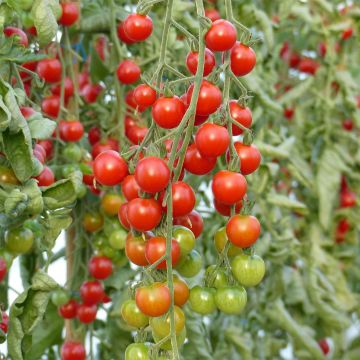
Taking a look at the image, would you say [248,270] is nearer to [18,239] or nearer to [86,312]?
[18,239]

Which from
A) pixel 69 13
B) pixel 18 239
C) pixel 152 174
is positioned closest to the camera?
pixel 152 174

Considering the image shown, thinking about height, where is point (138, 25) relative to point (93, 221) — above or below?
above

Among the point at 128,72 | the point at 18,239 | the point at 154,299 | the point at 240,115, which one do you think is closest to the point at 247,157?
the point at 240,115

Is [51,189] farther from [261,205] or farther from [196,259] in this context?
[261,205]

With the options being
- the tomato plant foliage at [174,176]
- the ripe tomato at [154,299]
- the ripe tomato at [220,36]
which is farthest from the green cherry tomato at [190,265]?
the ripe tomato at [220,36]

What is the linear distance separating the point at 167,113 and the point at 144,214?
9 centimetres

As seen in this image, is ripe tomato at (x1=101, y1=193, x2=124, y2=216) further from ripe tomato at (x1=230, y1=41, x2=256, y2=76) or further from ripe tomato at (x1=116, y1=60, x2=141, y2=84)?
ripe tomato at (x1=230, y1=41, x2=256, y2=76)

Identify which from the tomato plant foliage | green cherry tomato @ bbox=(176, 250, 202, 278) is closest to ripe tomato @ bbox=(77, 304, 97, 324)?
the tomato plant foliage

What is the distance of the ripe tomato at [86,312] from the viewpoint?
1.09m

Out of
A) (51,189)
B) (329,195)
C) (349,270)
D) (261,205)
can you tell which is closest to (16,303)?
(51,189)

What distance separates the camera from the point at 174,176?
68 cm

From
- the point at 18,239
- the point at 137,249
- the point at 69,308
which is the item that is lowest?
the point at 69,308

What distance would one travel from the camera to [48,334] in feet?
3.82

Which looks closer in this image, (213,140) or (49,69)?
(213,140)
